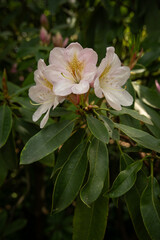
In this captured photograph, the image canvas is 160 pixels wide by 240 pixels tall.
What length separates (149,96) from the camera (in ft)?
3.67

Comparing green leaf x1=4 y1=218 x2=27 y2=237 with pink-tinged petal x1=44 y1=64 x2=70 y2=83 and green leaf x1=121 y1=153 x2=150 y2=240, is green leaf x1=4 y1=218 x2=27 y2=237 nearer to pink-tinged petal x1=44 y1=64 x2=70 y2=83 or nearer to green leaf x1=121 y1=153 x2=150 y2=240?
green leaf x1=121 y1=153 x2=150 y2=240

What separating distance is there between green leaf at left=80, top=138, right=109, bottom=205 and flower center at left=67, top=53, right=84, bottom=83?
22 cm

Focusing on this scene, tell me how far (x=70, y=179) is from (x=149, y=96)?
0.55 m

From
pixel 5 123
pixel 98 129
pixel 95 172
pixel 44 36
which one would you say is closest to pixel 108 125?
pixel 98 129

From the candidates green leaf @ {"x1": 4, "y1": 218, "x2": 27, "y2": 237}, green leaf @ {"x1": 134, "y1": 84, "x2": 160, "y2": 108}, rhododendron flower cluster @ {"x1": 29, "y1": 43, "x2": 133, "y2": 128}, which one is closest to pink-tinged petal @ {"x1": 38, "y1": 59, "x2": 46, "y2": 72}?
rhododendron flower cluster @ {"x1": 29, "y1": 43, "x2": 133, "y2": 128}

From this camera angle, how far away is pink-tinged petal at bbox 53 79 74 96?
0.76 metres

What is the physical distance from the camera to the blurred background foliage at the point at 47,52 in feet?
4.22

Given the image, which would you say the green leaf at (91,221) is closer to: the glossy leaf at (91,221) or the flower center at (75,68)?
the glossy leaf at (91,221)

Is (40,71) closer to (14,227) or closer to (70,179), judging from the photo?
(70,179)

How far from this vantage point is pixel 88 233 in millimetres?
782

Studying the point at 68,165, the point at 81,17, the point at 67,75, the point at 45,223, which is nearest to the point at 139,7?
the point at 81,17

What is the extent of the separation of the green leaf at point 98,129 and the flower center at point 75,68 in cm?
15

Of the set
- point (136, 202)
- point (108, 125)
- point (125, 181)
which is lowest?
point (136, 202)

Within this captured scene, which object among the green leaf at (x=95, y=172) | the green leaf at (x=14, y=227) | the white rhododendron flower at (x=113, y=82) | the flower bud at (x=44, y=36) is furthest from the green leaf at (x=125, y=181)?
the green leaf at (x=14, y=227)
